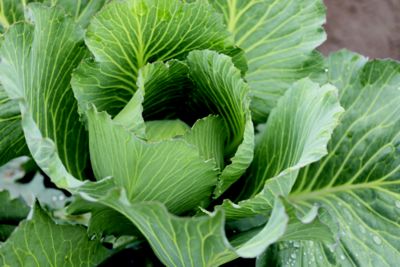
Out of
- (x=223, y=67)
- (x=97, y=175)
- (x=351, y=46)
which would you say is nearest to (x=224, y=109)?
(x=223, y=67)

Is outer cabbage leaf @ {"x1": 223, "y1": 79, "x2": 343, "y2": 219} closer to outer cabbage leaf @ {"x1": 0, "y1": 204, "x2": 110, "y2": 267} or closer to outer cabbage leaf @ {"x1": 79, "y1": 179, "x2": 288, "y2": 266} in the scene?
outer cabbage leaf @ {"x1": 79, "y1": 179, "x2": 288, "y2": 266}

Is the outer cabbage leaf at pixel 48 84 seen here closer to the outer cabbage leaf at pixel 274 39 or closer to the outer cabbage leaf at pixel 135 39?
the outer cabbage leaf at pixel 135 39

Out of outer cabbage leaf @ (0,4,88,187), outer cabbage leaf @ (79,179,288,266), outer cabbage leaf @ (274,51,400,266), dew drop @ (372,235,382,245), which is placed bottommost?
dew drop @ (372,235,382,245)

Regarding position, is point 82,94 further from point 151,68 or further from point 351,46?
point 351,46

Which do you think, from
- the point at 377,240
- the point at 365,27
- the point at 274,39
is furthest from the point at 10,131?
the point at 365,27

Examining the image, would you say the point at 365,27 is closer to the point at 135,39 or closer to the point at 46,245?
the point at 135,39

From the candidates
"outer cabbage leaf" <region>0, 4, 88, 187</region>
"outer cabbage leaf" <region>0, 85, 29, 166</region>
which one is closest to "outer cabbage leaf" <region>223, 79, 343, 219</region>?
"outer cabbage leaf" <region>0, 4, 88, 187</region>

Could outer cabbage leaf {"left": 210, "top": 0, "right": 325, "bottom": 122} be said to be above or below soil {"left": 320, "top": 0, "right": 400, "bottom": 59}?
above
